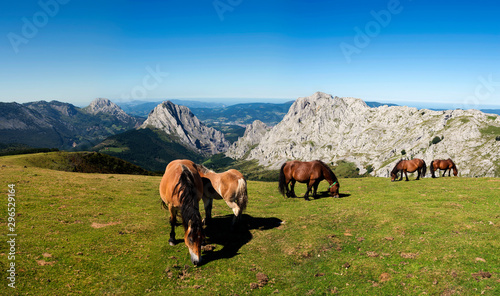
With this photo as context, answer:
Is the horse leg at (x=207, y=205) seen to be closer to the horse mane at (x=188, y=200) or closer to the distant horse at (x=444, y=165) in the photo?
the horse mane at (x=188, y=200)

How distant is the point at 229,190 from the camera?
16156mm

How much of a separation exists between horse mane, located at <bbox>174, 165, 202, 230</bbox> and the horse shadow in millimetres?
2649

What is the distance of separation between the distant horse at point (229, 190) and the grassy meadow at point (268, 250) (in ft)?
6.89

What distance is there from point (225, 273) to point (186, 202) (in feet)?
14.3

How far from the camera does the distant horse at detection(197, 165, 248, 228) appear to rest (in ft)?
53.1

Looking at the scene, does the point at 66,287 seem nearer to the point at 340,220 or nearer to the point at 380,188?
the point at 340,220

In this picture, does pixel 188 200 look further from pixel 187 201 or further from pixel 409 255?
pixel 409 255

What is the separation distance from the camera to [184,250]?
46.5ft

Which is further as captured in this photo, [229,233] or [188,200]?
[229,233]

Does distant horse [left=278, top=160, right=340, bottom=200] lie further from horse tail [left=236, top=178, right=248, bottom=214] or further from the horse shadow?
horse tail [left=236, top=178, right=248, bottom=214]

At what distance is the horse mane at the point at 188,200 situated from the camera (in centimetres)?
1266

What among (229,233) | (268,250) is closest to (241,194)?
(229,233)

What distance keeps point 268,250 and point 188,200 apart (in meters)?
5.99

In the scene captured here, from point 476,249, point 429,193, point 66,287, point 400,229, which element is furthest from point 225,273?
point 429,193
